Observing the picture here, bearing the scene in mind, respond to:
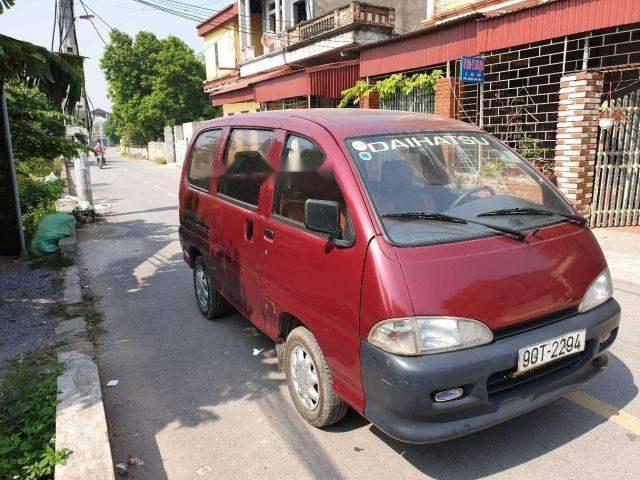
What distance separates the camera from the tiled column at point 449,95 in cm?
1057

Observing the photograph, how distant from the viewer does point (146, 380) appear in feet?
13.5

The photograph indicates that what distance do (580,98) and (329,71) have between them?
856 cm

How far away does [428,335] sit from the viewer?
2459mm

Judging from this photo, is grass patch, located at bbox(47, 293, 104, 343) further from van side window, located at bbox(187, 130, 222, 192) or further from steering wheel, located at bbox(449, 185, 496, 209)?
steering wheel, located at bbox(449, 185, 496, 209)

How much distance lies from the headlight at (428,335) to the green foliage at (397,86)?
9500mm

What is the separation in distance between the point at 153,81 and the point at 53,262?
118ft

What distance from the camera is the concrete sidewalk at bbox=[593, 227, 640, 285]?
6.40 meters

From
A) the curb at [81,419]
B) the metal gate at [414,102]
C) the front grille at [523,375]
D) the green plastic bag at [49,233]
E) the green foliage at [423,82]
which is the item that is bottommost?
the curb at [81,419]

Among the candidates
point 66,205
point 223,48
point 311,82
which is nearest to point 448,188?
point 66,205

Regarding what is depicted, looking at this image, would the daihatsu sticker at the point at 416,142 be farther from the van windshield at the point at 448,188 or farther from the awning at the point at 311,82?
the awning at the point at 311,82

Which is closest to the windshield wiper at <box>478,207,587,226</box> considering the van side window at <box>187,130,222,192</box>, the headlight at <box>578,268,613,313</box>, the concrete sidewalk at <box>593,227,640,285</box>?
the headlight at <box>578,268,613,313</box>

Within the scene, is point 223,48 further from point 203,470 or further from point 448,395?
point 448,395

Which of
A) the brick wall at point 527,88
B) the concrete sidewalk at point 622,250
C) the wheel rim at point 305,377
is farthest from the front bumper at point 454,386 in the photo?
the brick wall at point 527,88

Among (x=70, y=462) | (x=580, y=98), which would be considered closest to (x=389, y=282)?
(x=70, y=462)
